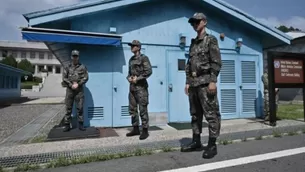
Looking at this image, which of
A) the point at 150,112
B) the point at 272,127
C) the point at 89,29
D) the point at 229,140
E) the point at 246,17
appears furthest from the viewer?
the point at 246,17

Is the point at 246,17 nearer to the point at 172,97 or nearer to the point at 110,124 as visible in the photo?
the point at 172,97

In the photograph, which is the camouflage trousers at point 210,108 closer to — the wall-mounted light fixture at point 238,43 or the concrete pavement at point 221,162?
the concrete pavement at point 221,162

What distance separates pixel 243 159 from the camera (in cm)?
299

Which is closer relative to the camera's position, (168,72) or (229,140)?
(229,140)

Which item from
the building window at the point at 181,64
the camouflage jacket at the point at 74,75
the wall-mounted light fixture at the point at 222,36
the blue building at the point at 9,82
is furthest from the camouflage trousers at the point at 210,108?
the blue building at the point at 9,82

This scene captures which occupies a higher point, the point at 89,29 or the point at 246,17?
the point at 246,17

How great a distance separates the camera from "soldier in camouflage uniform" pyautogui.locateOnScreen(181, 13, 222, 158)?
295 centimetres

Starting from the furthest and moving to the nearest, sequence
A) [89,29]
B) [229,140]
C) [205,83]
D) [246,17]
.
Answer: [246,17] < [89,29] < [229,140] < [205,83]

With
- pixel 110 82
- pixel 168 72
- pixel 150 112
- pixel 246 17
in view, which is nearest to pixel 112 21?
pixel 110 82

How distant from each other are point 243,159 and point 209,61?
4.96 ft

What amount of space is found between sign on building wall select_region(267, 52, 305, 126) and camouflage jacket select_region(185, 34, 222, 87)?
A: 110 inches

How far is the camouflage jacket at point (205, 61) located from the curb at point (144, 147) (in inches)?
49.4

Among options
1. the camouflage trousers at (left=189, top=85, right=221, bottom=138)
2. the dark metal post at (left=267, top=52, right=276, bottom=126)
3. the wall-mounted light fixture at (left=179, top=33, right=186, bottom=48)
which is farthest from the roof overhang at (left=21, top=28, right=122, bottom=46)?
the dark metal post at (left=267, top=52, right=276, bottom=126)

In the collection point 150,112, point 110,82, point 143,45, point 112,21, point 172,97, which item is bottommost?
point 150,112
